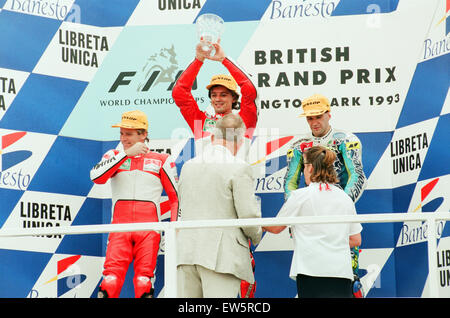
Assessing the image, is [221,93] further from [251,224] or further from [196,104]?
[251,224]

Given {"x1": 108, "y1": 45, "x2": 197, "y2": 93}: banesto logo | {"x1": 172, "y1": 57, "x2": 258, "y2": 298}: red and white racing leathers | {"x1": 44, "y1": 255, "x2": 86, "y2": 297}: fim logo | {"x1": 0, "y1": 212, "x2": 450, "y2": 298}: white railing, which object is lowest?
{"x1": 0, "y1": 212, "x2": 450, "y2": 298}: white railing

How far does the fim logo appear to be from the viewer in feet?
23.3

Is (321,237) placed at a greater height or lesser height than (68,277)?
lesser

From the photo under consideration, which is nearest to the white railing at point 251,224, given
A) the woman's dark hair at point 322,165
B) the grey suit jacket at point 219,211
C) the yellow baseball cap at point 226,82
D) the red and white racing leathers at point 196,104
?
the grey suit jacket at point 219,211

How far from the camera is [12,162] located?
6.97 metres

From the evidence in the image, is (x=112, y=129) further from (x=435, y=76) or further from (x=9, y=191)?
(x=435, y=76)

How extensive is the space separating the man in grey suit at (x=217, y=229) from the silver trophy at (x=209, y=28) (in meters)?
1.81

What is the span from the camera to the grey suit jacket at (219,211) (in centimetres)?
497

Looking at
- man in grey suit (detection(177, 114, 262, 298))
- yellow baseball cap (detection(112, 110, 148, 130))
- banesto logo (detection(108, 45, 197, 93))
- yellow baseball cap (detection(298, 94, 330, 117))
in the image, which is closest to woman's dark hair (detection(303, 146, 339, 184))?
man in grey suit (detection(177, 114, 262, 298))

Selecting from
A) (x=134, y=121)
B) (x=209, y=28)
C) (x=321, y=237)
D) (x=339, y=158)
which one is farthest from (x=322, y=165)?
(x=209, y=28)

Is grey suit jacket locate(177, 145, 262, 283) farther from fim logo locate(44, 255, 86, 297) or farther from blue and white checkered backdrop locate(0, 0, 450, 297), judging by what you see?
fim logo locate(44, 255, 86, 297)

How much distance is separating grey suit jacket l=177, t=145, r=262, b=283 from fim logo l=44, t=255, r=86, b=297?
7.63 ft

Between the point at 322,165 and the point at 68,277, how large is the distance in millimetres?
2921

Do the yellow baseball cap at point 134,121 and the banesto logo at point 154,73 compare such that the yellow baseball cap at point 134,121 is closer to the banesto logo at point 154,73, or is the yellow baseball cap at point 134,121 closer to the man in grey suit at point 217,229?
Result: the banesto logo at point 154,73
